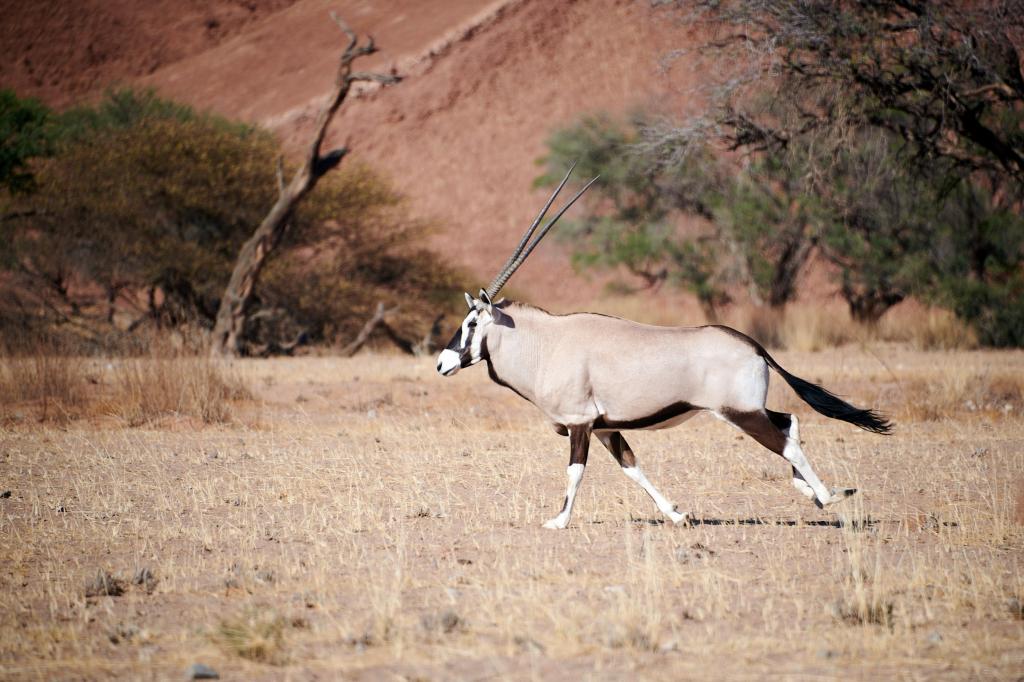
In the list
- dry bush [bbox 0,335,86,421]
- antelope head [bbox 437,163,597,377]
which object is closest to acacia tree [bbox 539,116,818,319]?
dry bush [bbox 0,335,86,421]

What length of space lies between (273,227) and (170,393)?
332 inches

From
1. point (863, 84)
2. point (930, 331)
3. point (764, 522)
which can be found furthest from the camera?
point (930, 331)

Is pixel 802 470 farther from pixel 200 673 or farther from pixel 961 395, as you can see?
pixel 961 395

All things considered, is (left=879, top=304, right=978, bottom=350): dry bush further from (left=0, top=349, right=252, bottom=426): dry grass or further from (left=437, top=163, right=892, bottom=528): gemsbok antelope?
(left=437, top=163, right=892, bottom=528): gemsbok antelope

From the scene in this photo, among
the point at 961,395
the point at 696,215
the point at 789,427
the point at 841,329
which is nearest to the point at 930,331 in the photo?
the point at 841,329

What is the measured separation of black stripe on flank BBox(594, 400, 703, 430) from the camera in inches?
264

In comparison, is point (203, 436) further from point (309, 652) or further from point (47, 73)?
point (47, 73)

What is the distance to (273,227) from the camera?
20.6m

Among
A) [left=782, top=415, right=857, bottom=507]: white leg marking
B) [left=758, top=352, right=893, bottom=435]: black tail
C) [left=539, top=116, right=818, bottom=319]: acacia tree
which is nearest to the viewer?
[left=782, top=415, right=857, bottom=507]: white leg marking

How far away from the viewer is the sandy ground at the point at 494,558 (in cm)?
441

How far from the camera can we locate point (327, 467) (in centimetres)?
947

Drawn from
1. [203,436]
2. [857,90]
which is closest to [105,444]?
[203,436]

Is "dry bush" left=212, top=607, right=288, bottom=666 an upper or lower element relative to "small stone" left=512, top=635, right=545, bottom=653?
upper

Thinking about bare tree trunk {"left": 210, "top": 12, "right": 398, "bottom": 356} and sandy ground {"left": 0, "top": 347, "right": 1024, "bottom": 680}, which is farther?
bare tree trunk {"left": 210, "top": 12, "right": 398, "bottom": 356}
